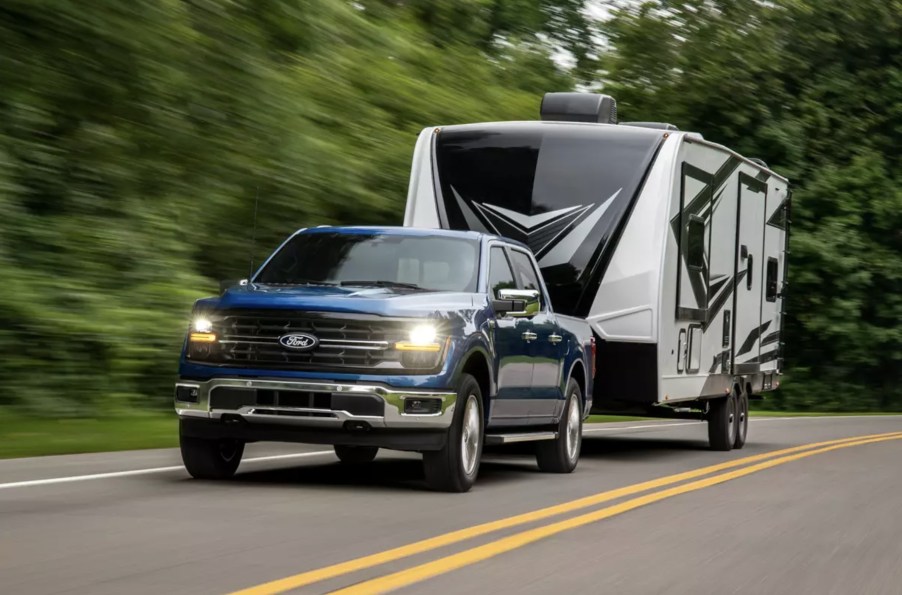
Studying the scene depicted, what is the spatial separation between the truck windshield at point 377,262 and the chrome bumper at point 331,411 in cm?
135

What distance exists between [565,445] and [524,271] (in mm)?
1528

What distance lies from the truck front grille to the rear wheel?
0.66 metres

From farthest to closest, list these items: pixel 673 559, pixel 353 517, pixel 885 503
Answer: pixel 885 503
pixel 353 517
pixel 673 559

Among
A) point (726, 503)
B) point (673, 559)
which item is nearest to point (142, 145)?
point (726, 503)

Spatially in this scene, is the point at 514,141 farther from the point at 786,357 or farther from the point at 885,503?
the point at 786,357

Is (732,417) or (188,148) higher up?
(188,148)

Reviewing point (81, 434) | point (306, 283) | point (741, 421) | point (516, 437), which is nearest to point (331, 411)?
point (306, 283)

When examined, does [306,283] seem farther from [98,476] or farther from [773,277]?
[773,277]

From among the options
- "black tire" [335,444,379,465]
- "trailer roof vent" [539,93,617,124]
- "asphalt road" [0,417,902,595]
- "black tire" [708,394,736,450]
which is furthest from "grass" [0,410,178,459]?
"black tire" [708,394,736,450]

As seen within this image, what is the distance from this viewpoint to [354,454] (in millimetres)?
14414

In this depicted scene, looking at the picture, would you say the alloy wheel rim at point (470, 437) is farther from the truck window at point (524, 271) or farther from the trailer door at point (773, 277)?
the trailer door at point (773, 277)

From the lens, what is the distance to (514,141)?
1644cm

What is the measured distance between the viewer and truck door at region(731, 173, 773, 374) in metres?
19.1

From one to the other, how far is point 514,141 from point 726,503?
18.4 ft
